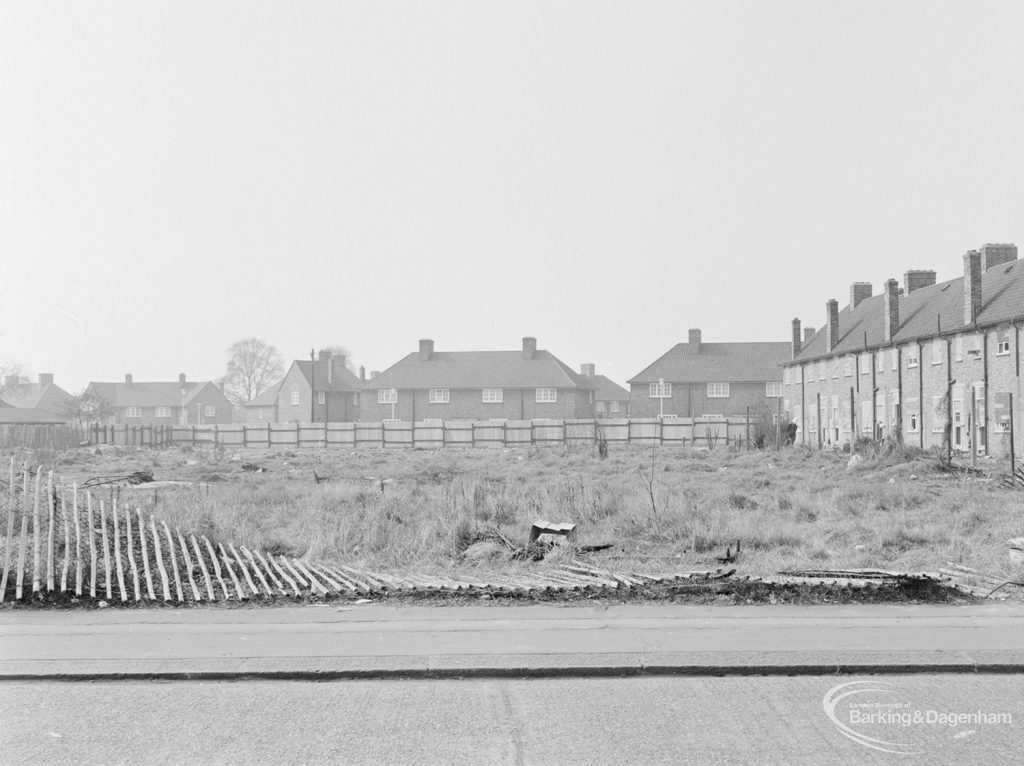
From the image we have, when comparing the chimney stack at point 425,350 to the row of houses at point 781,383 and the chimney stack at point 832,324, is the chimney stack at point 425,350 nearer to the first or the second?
the row of houses at point 781,383

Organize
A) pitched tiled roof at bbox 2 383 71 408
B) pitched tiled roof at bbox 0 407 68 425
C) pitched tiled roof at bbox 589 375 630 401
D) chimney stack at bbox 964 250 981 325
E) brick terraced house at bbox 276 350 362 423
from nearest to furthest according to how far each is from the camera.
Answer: chimney stack at bbox 964 250 981 325 < pitched tiled roof at bbox 0 407 68 425 < brick terraced house at bbox 276 350 362 423 < pitched tiled roof at bbox 589 375 630 401 < pitched tiled roof at bbox 2 383 71 408

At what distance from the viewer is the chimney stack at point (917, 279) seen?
5225 cm

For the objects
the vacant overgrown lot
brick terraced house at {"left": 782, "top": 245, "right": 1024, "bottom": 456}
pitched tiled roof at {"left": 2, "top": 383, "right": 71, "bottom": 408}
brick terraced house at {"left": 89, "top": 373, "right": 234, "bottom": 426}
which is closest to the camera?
the vacant overgrown lot

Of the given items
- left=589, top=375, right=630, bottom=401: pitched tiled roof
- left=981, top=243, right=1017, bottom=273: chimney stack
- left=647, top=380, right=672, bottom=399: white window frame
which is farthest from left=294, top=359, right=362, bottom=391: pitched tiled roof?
left=981, top=243, right=1017, bottom=273: chimney stack

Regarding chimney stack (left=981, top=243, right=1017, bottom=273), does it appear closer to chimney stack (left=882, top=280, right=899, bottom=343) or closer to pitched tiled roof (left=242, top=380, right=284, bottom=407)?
chimney stack (left=882, top=280, right=899, bottom=343)

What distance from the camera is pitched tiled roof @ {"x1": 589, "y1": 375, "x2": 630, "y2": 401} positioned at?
315 ft

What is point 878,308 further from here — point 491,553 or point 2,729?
point 2,729

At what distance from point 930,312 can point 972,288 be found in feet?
18.2

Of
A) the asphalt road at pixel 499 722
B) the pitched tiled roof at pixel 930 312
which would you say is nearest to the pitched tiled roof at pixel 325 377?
the pitched tiled roof at pixel 930 312

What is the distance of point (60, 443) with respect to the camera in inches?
1913

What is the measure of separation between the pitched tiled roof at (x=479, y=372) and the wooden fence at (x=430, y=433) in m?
18.1

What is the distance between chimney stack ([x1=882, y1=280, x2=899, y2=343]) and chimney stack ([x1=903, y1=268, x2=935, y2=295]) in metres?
3.75

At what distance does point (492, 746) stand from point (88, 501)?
7.15 m
